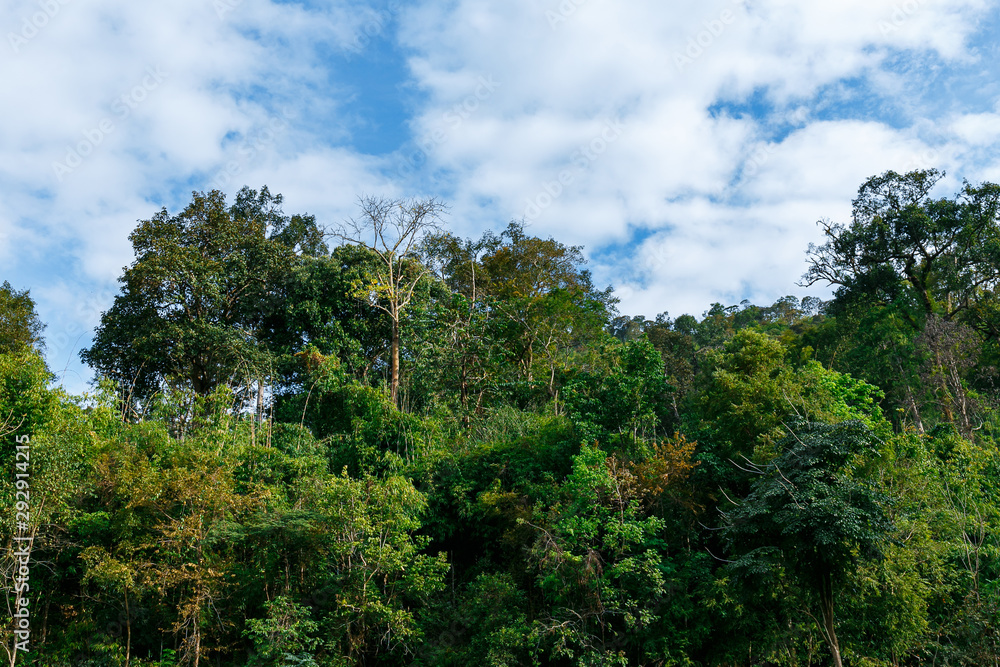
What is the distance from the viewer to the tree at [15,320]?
19172mm

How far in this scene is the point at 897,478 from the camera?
9.86m

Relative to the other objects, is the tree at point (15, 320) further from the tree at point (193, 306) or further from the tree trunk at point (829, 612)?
the tree trunk at point (829, 612)

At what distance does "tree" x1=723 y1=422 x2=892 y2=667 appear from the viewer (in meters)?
7.82

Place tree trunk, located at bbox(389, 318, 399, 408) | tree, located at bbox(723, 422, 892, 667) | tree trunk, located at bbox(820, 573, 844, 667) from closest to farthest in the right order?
tree, located at bbox(723, 422, 892, 667) → tree trunk, located at bbox(820, 573, 844, 667) → tree trunk, located at bbox(389, 318, 399, 408)

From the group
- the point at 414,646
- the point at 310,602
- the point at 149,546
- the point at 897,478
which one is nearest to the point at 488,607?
the point at 414,646

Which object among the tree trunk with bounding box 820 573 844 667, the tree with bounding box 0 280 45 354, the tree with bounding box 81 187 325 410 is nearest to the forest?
the tree trunk with bounding box 820 573 844 667

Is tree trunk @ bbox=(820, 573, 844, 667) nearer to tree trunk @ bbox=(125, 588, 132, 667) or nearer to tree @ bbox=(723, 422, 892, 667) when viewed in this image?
tree @ bbox=(723, 422, 892, 667)

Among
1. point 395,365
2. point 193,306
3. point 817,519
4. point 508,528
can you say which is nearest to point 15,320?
point 193,306

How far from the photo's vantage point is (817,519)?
7.84m

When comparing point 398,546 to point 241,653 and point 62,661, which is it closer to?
point 241,653

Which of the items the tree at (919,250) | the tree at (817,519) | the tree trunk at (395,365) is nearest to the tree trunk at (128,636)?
the tree trunk at (395,365)

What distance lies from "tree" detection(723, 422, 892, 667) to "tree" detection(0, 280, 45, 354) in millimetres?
19912

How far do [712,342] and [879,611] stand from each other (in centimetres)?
2571

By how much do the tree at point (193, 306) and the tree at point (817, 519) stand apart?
14.1 metres
